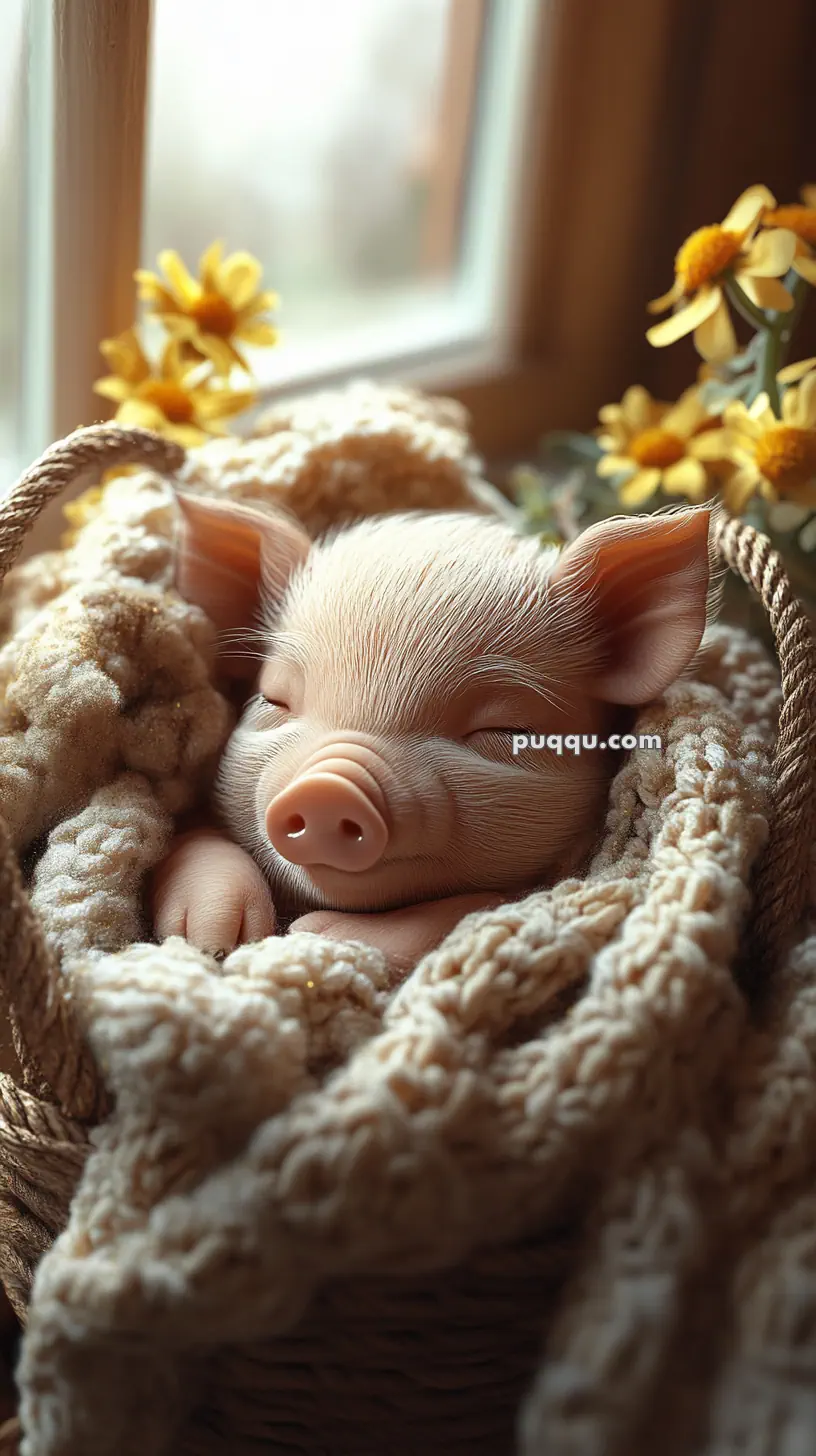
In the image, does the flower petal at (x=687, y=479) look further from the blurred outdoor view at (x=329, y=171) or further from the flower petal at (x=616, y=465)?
the blurred outdoor view at (x=329, y=171)

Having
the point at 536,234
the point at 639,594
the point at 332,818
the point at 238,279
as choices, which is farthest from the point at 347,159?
the point at 332,818

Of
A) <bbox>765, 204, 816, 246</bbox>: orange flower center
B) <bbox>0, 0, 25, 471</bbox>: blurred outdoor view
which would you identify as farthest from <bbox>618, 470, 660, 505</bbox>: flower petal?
<bbox>0, 0, 25, 471</bbox>: blurred outdoor view

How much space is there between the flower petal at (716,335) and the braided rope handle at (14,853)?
0.61 ft

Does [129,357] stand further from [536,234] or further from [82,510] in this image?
[536,234]

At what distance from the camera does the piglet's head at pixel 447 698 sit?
86 centimetres

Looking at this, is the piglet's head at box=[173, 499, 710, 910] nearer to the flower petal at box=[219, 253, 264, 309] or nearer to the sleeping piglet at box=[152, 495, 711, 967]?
the sleeping piglet at box=[152, 495, 711, 967]

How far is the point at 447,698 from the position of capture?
0.89 metres

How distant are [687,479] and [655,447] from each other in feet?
0.16

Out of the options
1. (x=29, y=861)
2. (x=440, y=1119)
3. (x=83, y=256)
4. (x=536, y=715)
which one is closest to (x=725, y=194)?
(x=83, y=256)

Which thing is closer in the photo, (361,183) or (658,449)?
(658,449)

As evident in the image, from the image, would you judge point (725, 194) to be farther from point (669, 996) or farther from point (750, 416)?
point (669, 996)

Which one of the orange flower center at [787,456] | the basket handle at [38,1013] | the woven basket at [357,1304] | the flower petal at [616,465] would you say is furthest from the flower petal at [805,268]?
the basket handle at [38,1013]

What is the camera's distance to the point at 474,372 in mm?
1541

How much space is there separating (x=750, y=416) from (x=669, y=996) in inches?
21.6
